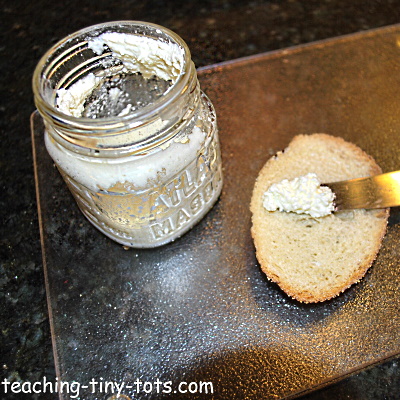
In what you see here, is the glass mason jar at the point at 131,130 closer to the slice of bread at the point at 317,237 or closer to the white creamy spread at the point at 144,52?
the white creamy spread at the point at 144,52

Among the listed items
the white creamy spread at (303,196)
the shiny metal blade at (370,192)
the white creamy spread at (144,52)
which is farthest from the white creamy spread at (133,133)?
the shiny metal blade at (370,192)

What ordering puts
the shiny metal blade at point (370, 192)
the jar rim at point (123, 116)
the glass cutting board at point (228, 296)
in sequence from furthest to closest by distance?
the shiny metal blade at point (370, 192) → the glass cutting board at point (228, 296) → the jar rim at point (123, 116)

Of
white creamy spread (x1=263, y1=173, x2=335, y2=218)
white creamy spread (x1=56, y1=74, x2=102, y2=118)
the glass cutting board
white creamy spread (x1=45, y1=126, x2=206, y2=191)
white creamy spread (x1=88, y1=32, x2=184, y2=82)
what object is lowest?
the glass cutting board

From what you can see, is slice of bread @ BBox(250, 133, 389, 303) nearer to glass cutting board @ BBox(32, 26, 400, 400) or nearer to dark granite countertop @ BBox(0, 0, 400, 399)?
glass cutting board @ BBox(32, 26, 400, 400)

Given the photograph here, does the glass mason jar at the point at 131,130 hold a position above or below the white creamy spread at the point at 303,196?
above

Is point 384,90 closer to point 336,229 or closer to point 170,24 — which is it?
point 336,229

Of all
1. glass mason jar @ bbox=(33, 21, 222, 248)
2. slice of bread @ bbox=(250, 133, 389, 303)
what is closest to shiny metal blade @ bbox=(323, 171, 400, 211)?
slice of bread @ bbox=(250, 133, 389, 303)

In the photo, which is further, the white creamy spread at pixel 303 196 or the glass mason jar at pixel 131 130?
the white creamy spread at pixel 303 196

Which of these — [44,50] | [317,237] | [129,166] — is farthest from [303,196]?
[44,50]

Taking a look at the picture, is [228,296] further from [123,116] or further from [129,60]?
[129,60]
